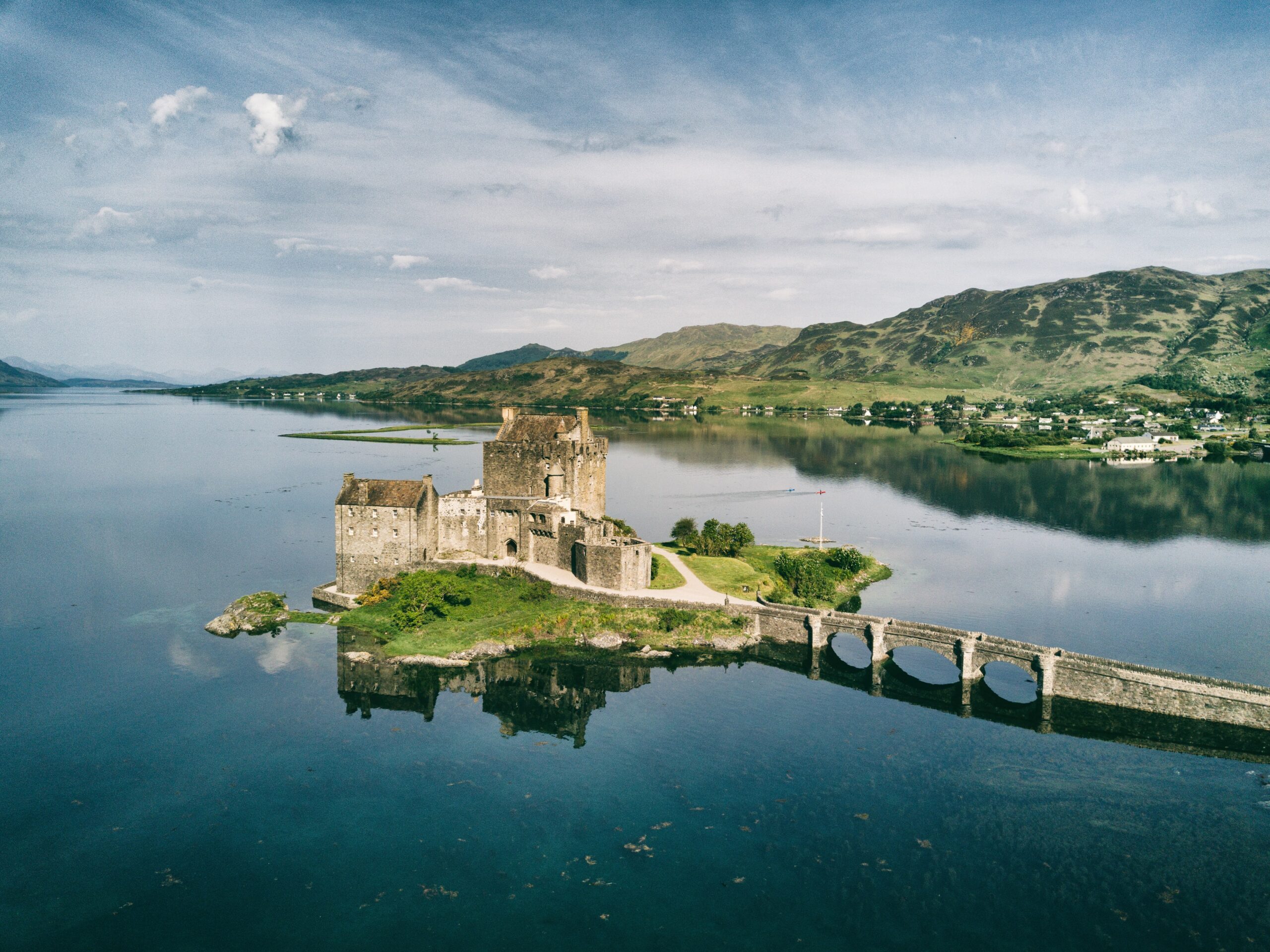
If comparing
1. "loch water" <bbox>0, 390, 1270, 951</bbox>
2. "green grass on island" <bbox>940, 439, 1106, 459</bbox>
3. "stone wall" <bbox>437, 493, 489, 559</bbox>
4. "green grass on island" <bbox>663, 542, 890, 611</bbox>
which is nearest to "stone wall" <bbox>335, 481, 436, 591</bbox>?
"stone wall" <bbox>437, 493, 489, 559</bbox>

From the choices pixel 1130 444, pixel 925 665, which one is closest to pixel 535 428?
pixel 925 665

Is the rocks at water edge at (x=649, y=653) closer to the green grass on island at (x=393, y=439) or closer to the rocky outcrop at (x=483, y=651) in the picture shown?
the rocky outcrop at (x=483, y=651)

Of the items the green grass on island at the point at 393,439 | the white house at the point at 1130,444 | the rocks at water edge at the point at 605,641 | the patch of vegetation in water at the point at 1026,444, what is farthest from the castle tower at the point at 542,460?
the white house at the point at 1130,444

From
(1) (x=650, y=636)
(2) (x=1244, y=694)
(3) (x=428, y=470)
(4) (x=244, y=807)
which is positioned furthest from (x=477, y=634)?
(3) (x=428, y=470)

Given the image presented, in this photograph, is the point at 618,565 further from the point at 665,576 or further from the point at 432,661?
the point at 432,661

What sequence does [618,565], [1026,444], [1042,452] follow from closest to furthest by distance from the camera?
[618,565]
[1042,452]
[1026,444]

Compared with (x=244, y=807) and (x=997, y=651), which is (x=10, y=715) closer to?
(x=244, y=807)

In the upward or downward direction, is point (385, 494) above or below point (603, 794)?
above
